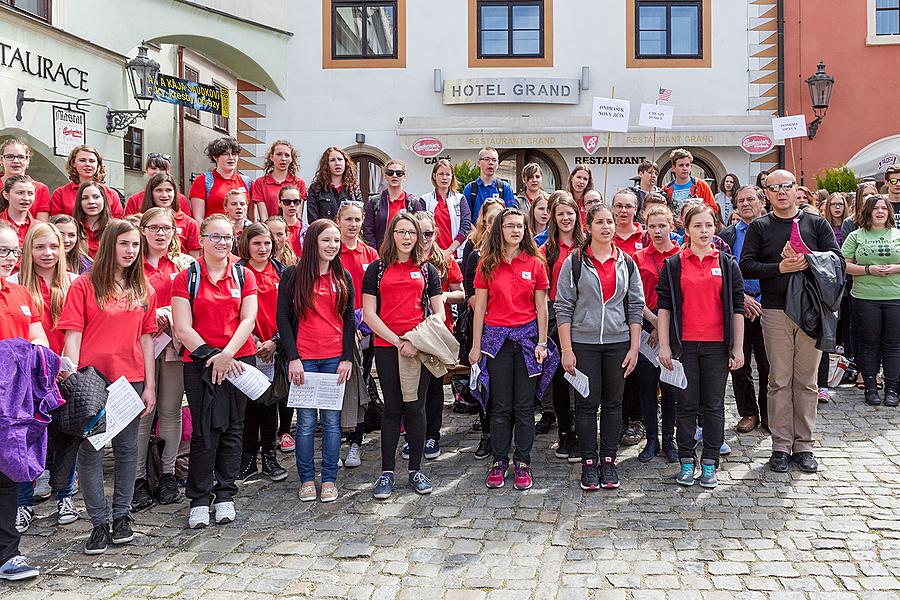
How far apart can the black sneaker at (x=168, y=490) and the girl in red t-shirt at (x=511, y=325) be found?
199cm

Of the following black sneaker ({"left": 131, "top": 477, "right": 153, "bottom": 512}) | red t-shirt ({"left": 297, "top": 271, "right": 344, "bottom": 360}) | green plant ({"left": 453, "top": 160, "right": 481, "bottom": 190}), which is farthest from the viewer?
green plant ({"left": 453, "top": 160, "right": 481, "bottom": 190})

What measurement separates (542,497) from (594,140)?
11.6m

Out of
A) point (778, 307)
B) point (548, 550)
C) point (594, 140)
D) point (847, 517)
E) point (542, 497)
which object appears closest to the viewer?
point (548, 550)

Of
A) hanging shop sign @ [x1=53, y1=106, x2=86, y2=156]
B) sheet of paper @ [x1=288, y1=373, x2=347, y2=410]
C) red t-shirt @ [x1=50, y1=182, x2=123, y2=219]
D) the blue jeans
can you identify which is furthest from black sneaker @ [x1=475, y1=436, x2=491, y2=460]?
hanging shop sign @ [x1=53, y1=106, x2=86, y2=156]

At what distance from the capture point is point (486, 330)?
5.55 metres

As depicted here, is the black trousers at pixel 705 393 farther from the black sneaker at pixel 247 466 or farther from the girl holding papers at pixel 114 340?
the girl holding papers at pixel 114 340

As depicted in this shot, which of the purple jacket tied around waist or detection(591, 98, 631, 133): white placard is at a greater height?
detection(591, 98, 631, 133): white placard

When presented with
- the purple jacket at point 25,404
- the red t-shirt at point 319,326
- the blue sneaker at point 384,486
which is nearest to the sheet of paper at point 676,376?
the blue sneaker at point 384,486

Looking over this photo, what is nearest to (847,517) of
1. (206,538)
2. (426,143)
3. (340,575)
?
(340,575)

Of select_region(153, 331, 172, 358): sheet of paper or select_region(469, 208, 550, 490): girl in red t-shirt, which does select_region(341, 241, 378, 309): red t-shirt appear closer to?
select_region(469, 208, 550, 490): girl in red t-shirt

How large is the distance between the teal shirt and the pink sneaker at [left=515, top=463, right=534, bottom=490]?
13.4 feet

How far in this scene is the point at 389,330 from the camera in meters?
5.38

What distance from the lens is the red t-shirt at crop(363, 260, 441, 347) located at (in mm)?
5449

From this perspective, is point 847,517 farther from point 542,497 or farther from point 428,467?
point 428,467
